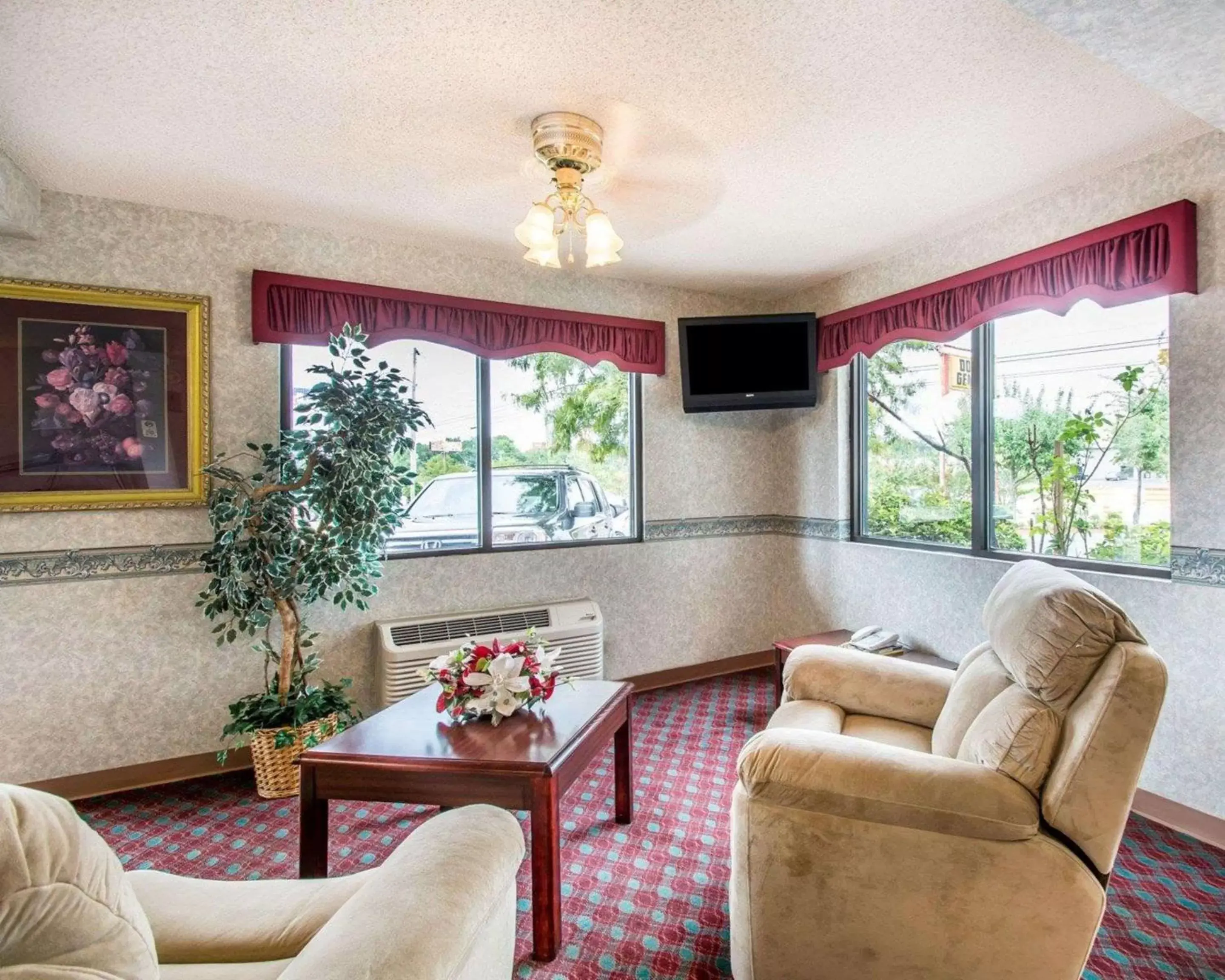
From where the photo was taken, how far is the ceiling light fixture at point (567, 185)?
83.0 inches

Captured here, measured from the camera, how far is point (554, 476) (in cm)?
379

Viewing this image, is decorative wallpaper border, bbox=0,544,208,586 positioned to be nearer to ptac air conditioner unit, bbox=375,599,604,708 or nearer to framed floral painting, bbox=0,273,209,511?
framed floral painting, bbox=0,273,209,511

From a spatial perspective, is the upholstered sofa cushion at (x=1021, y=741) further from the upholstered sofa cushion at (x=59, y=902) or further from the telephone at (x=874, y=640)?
the telephone at (x=874, y=640)

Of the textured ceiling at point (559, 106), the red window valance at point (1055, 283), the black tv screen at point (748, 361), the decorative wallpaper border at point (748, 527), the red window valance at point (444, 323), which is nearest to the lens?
the textured ceiling at point (559, 106)

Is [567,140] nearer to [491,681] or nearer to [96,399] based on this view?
[491,681]

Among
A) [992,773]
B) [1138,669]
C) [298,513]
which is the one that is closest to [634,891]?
[992,773]

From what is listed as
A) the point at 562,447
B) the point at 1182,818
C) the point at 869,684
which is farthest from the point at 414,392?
the point at 1182,818

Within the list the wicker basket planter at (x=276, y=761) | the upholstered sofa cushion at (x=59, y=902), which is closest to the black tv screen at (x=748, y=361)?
the wicker basket planter at (x=276, y=761)

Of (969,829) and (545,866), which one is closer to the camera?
(969,829)

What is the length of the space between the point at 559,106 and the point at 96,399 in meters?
2.30

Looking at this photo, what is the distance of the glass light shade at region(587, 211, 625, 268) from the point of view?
7.30 ft

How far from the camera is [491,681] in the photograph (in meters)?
2.08

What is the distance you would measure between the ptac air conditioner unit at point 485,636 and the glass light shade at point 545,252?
175 centimetres

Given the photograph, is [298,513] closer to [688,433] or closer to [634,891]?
[634,891]
